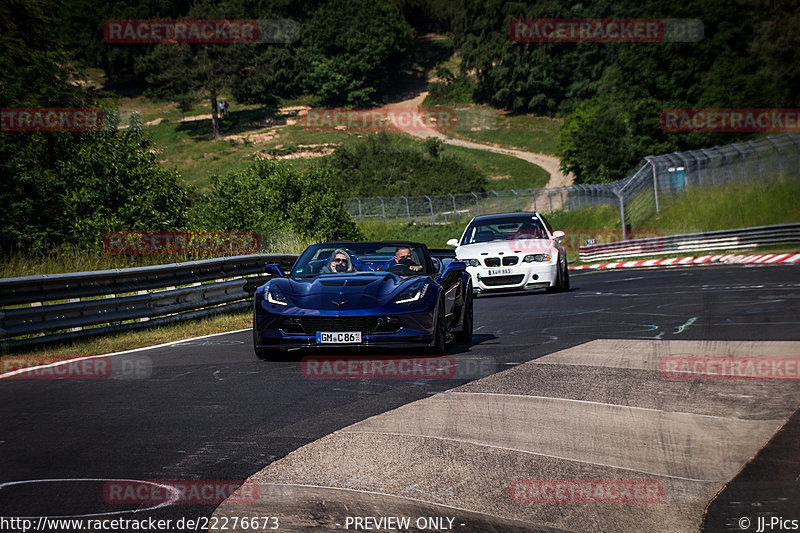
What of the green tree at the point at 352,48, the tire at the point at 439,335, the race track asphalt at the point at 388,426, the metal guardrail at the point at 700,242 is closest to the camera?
the race track asphalt at the point at 388,426

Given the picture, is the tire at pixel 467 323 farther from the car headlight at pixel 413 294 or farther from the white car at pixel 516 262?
the white car at pixel 516 262

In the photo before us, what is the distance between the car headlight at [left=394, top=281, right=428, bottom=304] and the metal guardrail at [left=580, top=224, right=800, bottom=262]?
89.5 feet

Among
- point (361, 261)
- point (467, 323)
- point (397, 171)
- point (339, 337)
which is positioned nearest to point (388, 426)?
point (339, 337)

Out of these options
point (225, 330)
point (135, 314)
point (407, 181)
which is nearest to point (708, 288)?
point (225, 330)

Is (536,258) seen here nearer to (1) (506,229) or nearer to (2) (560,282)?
(2) (560,282)

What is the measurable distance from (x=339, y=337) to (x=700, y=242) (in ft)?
97.7

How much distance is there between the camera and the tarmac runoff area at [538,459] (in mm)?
4129

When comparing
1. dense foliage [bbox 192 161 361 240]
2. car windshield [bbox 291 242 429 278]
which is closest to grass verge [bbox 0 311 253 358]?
car windshield [bbox 291 242 429 278]

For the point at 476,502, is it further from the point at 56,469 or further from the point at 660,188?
the point at 660,188

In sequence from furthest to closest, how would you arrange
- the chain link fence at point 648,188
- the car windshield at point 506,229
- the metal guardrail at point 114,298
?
the chain link fence at point 648,188, the car windshield at point 506,229, the metal guardrail at point 114,298

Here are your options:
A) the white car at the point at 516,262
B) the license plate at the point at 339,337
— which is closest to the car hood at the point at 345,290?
the license plate at the point at 339,337

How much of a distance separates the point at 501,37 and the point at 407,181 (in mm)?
37016

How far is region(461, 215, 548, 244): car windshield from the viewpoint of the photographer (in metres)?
19.8

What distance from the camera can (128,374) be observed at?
29.7 feet
